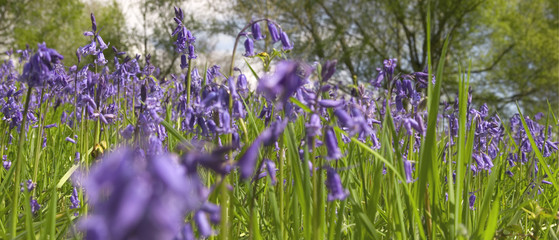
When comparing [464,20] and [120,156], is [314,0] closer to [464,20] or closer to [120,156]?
[464,20]

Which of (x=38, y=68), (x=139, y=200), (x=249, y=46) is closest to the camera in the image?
(x=139, y=200)

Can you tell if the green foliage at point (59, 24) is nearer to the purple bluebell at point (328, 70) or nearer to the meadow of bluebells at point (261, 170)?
the meadow of bluebells at point (261, 170)

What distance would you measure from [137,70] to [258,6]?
87.2 feet

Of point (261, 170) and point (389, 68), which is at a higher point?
point (389, 68)

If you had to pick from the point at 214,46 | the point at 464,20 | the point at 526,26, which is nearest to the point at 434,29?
the point at 464,20

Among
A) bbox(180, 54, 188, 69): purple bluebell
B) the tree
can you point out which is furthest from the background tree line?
bbox(180, 54, 188, 69): purple bluebell

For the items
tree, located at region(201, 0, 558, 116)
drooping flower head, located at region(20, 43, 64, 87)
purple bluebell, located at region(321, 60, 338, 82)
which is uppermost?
tree, located at region(201, 0, 558, 116)

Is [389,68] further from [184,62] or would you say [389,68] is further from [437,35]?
[437,35]

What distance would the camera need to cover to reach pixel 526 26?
3139cm

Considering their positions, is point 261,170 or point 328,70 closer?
point 328,70

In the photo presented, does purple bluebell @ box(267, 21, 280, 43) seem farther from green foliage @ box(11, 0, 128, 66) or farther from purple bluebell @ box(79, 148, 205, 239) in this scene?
green foliage @ box(11, 0, 128, 66)

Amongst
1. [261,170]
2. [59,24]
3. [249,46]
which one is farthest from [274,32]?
[59,24]

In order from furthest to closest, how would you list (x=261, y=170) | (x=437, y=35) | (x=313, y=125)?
1. (x=437, y=35)
2. (x=261, y=170)
3. (x=313, y=125)

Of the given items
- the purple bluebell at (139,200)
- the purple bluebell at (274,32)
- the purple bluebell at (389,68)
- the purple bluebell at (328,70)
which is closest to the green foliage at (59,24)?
the purple bluebell at (389,68)
